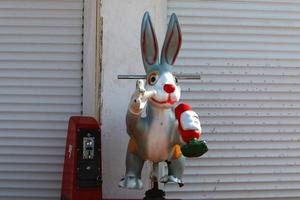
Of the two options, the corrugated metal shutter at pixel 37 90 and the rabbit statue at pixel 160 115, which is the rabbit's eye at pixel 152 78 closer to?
the rabbit statue at pixel 160 115

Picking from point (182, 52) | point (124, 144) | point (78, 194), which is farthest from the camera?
point (182, 52)

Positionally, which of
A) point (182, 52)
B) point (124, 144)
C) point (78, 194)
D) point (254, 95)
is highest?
point (182, 52)

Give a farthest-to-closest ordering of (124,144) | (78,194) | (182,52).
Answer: (182,52)
(124,144)
(78,194)

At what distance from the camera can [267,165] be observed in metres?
5.00

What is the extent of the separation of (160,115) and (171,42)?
497 mm

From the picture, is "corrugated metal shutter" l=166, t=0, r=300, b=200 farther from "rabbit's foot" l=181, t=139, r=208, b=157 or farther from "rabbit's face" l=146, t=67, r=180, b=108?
"rabbit's foot" l=181, t=139, r=208, b=157

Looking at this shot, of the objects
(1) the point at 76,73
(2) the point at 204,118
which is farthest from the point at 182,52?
(1) the point at 76,73

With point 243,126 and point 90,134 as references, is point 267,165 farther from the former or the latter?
point 90,134

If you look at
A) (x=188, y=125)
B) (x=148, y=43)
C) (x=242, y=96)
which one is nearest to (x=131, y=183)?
(x=188, y=125)

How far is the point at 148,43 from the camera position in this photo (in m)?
3.84

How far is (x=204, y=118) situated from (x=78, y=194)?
1.40 metres

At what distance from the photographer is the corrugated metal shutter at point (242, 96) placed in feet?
16.2

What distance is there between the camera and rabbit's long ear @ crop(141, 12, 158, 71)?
383 cm

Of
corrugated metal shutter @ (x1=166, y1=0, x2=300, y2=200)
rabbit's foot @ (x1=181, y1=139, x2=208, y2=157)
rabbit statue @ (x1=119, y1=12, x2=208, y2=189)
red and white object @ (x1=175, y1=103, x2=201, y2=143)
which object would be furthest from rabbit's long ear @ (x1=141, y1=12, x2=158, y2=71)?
corrugated metal shutter @ (x1=166, y1=0, x2=300, y2=200)
